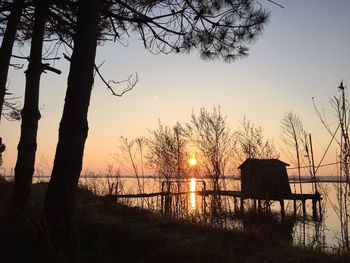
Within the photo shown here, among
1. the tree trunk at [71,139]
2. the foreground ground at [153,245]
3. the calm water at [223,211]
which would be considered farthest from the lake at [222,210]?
the tree trunk at [71,139]

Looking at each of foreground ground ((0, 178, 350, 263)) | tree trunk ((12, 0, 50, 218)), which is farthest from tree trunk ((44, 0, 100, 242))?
tree trunk ((12, 0, 50, 218))

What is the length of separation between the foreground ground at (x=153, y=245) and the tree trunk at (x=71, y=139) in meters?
0.20

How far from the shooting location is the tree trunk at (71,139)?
13.6ft

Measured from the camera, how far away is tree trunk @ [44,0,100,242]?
4137 mm

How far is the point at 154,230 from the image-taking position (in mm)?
4461

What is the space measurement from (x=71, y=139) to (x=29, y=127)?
179cm

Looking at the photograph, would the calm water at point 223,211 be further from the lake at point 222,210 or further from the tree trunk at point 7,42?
the tree trunk at point 7,42

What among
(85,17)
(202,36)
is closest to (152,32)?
(202,36)

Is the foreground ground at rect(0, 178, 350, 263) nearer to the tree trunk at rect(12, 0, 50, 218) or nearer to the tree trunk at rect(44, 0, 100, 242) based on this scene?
the tree trunk at rect(44, 0, 100, 242)

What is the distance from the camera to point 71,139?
423cm

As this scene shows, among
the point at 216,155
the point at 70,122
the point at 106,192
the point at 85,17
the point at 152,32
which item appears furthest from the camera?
the point at 106,192

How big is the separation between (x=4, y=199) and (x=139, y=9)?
13.4 ft

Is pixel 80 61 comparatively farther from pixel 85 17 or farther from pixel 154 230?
pixel 154 230

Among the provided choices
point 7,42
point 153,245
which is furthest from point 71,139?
point 7,42
